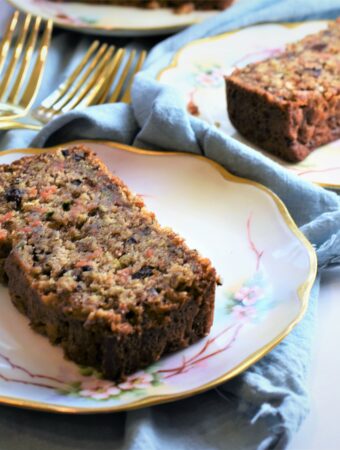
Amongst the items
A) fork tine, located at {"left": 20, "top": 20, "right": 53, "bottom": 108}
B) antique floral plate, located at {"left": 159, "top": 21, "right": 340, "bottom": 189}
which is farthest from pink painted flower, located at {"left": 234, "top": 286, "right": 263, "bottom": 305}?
fork tine, located at {"left": 20, "top": 20, "right": 53, "bottom": 108}

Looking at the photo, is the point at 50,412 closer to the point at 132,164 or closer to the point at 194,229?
the point at 194,229

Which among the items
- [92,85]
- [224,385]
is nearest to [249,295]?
[224,385]

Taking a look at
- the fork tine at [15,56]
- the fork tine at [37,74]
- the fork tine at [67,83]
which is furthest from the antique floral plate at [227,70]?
the fork tine at [15,56]

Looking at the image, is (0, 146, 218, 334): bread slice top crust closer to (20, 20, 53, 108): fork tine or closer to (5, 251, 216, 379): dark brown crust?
(5, 251, 216, 379): dark brown crust

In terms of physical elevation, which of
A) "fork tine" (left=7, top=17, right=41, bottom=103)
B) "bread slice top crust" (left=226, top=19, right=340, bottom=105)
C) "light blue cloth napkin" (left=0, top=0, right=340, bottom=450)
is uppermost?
"bread slice top crust" (left=226, top=19, right=340, bottom=105)

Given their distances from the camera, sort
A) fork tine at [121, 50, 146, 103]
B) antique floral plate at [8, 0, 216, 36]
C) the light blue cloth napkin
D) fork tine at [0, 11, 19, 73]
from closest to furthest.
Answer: the light blue cloth napkin → fork tine at [121, 50, 146, 103] → fork tine at [0, 11, 19, 73] → antique floral plate at [8, 0, 216, 36]

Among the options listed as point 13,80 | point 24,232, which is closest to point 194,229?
point 24,232
